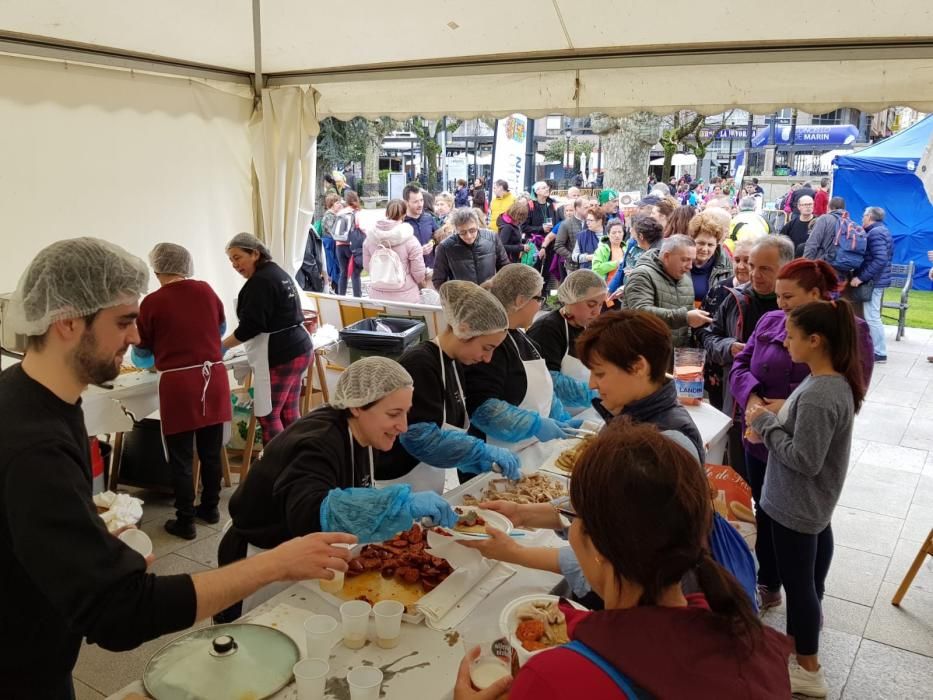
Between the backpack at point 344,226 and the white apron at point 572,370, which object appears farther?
the backpack at point 344,226

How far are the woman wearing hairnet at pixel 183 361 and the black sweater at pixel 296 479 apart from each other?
2.07 m

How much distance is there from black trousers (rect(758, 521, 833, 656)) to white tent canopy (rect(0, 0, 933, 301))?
9.23 ft

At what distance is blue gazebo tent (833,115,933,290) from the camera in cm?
1336

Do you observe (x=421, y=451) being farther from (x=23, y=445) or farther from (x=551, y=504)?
(x=23, y=445)

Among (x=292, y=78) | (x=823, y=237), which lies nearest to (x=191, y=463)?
(x=292, y=78)

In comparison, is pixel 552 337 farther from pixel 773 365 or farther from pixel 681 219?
pixel 681 219

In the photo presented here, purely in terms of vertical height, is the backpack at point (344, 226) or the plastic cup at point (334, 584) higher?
the backpack at point (344, 226)

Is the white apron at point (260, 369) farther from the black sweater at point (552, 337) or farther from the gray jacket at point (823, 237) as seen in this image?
the gray jacket at point (823, 237)

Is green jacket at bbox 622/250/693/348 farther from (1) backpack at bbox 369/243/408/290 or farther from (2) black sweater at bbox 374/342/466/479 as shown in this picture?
(1) backpack at bbox 369/243/408/290

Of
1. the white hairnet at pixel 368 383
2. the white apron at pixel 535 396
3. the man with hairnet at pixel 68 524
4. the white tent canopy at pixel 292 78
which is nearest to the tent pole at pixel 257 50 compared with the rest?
the white tent canopy at pixel 292 78

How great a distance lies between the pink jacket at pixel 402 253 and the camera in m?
7.53

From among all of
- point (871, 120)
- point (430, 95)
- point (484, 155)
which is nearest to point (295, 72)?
point (430, 95)

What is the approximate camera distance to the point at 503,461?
9.96 ft

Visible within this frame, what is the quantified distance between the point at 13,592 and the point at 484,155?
35.1 metres
